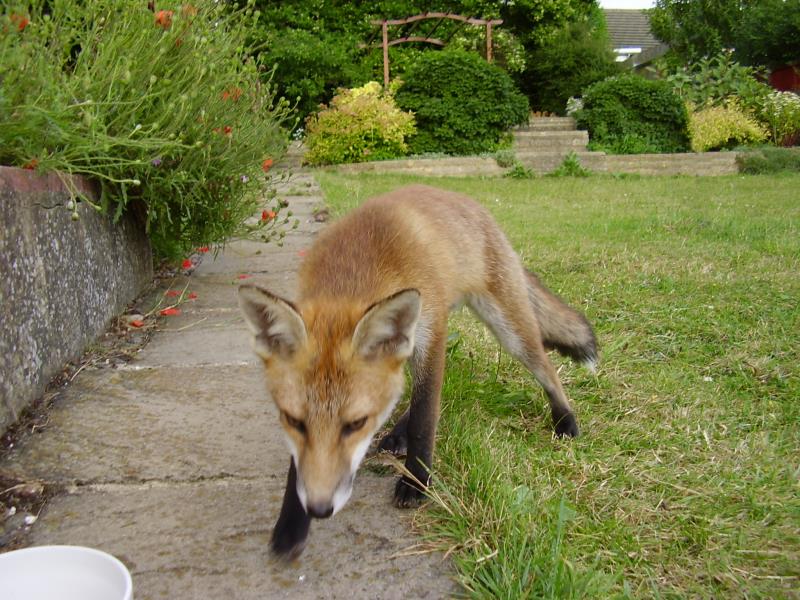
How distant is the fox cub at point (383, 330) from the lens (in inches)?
78.7

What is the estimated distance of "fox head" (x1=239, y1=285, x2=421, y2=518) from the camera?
1938mm

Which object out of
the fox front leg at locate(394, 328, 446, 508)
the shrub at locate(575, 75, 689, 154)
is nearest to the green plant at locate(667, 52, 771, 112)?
the shrub at locate(575, 75, 689, 154)

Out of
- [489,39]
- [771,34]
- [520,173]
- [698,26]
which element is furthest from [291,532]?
[698,26]

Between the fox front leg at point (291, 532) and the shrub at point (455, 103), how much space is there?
47.1 feet

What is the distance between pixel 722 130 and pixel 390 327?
1679cm

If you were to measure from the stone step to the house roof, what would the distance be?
1042 inches

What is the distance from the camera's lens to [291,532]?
2.04 m

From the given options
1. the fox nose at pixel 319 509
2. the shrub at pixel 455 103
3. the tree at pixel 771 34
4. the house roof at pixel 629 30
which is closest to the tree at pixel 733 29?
the tree at pixel 771 34

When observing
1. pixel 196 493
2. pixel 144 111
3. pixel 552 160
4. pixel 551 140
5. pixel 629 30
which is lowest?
pixel 196 493

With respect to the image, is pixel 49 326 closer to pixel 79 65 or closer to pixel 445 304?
pixel 79 65

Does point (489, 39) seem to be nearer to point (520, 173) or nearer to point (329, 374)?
point (520, 173)

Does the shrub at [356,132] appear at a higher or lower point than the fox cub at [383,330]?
higher

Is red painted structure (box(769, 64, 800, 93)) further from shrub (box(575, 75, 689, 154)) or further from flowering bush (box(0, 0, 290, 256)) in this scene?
flowering bush (box(0, 0, 290, 256))

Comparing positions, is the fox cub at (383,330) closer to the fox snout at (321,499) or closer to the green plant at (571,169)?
the fox snout at (321,499)
